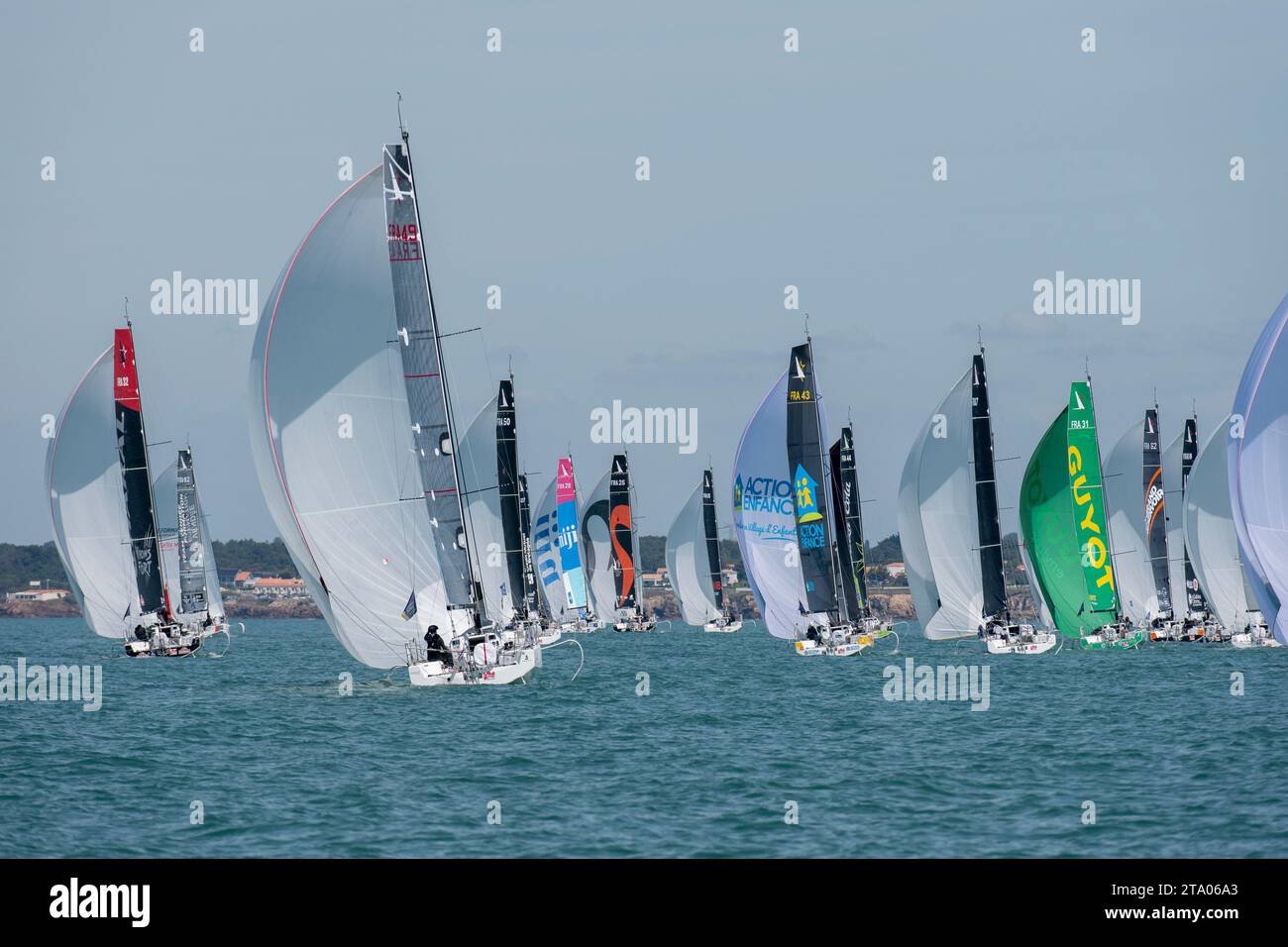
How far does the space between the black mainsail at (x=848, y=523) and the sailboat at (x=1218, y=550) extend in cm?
1143

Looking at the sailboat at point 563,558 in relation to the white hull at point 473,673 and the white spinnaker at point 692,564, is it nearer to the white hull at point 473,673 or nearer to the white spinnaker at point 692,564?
the white spinnaker at point 692,564

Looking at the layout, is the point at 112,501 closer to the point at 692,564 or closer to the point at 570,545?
the point at 570,545

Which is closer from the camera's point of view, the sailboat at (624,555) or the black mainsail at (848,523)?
the black mainsail at (848,523)

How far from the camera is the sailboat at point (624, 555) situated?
84562 millimetres

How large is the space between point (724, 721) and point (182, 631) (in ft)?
86.4

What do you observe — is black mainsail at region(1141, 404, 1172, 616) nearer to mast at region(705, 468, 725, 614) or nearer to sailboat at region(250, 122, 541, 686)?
mast at region(705, 468, 725, 614)

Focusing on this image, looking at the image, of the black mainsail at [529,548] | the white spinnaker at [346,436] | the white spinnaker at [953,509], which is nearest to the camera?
the white spinnaker at [346,436]

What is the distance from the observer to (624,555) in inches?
3391

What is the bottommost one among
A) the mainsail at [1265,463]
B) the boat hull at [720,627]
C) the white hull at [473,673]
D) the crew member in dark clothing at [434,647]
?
the boat hull at [720,627]

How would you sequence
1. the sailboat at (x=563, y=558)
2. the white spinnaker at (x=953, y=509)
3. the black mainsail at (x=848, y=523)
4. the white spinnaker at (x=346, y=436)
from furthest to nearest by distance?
the sailboat at (x=563, y=558), the black mainsail at (x=848, y=523), the white spinnaker at (x=953, y=509), the white spinnaker at (x=346, y=436)

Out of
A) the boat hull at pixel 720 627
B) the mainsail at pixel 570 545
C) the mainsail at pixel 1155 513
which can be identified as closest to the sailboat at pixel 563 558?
the mainsail at pixel 570 545
